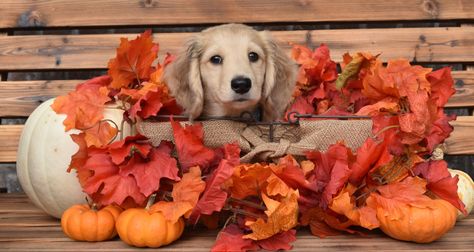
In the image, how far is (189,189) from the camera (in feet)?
6.15

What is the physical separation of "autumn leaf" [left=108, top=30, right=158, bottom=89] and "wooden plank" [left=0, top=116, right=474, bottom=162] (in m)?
1.07

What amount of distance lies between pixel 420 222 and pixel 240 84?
2.58 ft

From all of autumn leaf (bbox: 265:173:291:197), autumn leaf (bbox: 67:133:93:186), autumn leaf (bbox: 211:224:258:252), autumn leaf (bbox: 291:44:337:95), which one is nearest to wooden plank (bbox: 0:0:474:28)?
autumn leaf (bbox: 291:44:337:95)

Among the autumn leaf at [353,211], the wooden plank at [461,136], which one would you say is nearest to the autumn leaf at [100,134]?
the autumn leaf at [353,211]

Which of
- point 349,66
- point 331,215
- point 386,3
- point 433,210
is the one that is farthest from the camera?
point 386,3

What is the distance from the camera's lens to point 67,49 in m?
3.11

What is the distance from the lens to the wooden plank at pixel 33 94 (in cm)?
308

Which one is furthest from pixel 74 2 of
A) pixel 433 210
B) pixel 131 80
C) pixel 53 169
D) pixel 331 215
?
pixel 433 210

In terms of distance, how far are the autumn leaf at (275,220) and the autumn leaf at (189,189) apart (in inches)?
8.1

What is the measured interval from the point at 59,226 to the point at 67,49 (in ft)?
4.07

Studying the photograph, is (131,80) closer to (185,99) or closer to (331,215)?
(185,99)

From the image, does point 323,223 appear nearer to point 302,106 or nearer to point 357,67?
point 302,106

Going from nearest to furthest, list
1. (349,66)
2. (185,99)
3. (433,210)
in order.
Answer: (433,210), (185,99), (349,66)

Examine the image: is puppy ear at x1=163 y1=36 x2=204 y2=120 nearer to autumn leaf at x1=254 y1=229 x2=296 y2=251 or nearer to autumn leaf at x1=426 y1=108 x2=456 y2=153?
autumn leaf at x1=254 y1=229 x2=296 y2=251
